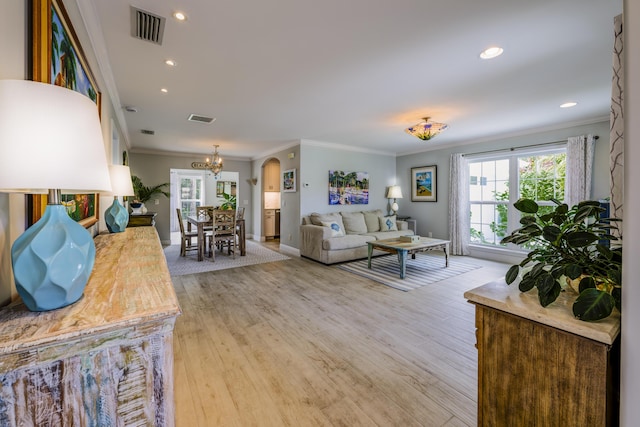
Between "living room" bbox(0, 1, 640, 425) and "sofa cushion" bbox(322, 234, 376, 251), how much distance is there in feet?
3.52

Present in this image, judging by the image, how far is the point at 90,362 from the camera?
674 millimetres

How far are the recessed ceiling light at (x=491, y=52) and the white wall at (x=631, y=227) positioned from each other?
176cm

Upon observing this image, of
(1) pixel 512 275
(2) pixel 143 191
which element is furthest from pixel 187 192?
(1) pixel 512 275

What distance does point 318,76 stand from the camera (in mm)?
2736

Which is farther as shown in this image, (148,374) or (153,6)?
(153,6)

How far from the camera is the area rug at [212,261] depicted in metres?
4.60

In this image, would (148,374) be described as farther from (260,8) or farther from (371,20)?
(371,20)

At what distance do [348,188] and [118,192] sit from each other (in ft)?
15.5

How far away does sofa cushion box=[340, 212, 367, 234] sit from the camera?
5785 millimetres

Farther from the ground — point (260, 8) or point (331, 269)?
point (260, 8)

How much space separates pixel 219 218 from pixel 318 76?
3551mm

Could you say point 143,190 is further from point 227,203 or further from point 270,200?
point 270,200

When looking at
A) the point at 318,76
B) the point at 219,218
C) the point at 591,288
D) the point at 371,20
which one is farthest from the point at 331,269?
the point at 591,288

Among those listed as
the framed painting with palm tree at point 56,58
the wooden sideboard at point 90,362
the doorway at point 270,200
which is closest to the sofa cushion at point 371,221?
the doorway at point 270,200
